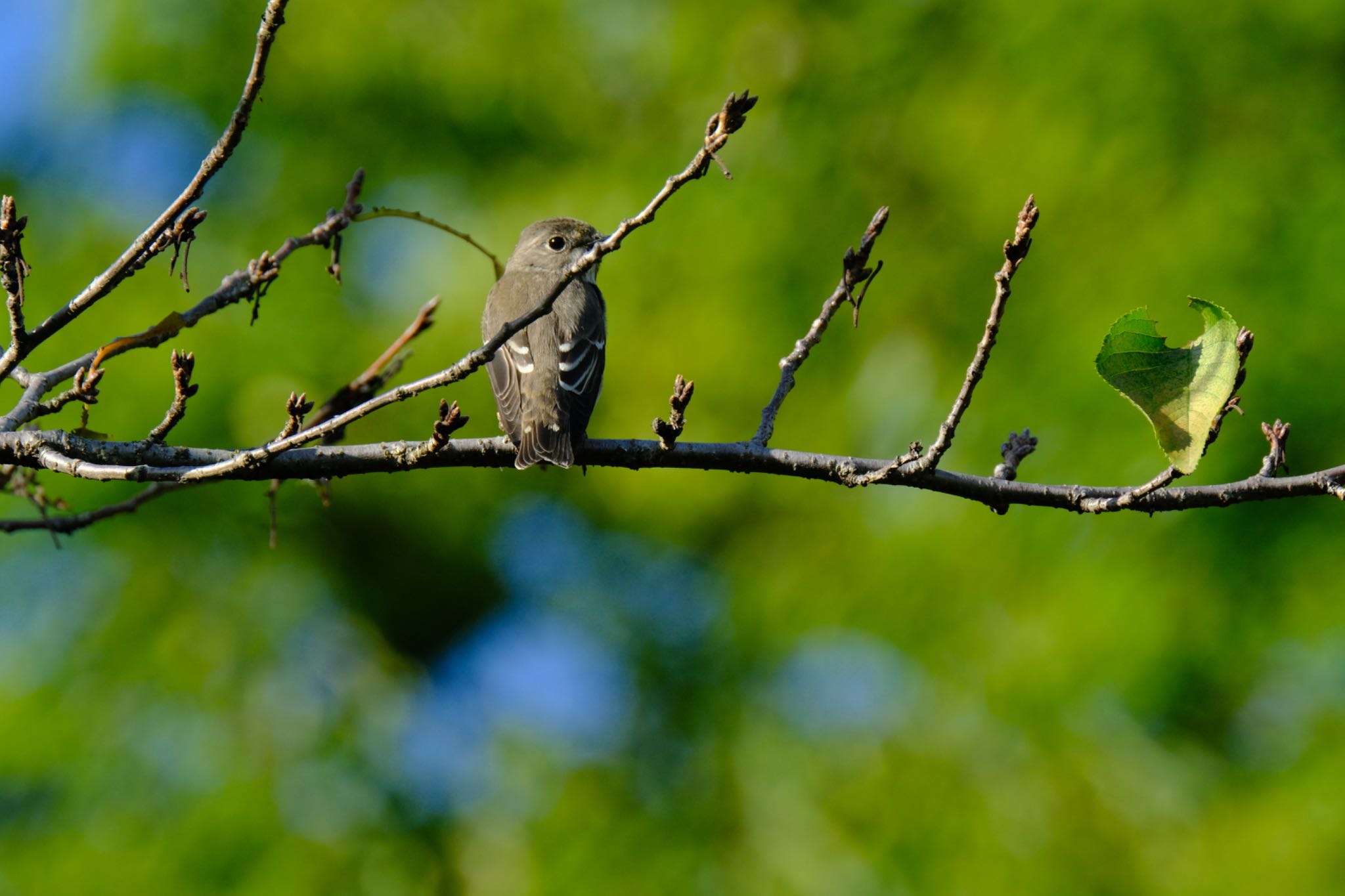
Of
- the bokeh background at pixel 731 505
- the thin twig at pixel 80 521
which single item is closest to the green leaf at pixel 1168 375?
the thin twig at pixel 80 521

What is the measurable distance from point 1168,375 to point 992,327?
1.13ft

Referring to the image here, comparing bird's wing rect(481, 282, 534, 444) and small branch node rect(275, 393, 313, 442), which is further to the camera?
bird's wing rect(481, 282, 534, 444)

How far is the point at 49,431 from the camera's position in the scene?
263 centimetres

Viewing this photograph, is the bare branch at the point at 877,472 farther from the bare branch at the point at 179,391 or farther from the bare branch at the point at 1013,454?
the bare branch at the point at 179,391

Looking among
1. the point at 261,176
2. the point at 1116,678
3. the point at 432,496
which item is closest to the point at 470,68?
the point at 261,176

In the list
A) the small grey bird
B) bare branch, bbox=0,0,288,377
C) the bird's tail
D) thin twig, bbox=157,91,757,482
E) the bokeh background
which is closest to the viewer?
bare branch, bbox=0,0,288,377

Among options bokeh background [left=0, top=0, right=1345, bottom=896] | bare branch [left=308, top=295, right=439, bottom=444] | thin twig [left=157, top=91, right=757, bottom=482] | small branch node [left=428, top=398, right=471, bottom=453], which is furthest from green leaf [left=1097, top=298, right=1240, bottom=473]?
bokeh background [left=0, top=0, right=1345, bottom=896]

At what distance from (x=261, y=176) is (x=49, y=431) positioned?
24.5 feet

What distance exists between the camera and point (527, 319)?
2.41 metres

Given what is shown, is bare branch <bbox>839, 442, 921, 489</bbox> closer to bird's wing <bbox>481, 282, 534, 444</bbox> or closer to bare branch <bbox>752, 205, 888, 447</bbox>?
bare branch <bbox>752, 205, 888, 447</bbox>

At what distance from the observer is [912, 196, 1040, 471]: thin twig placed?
2387mm

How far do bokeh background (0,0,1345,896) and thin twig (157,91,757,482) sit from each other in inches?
173

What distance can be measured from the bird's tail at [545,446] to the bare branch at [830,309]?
0.84 m

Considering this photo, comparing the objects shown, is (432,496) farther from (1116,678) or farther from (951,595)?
(1116,678)
